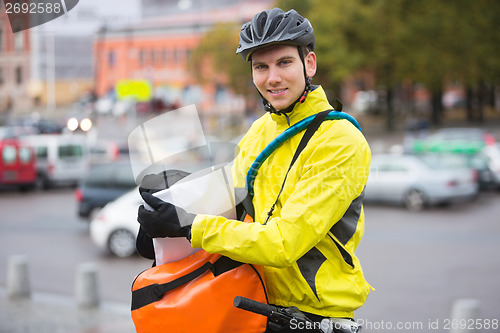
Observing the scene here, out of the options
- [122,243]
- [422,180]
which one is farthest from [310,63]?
[422,180]

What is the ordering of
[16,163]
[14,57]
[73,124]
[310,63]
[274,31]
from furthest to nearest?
[16,163] → [14,57] → [73,124] → [310,63] → [274,31]

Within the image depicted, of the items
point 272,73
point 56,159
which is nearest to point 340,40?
point 56,159

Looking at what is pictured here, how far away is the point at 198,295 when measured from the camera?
212cm

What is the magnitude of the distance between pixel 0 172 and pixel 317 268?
2136cm

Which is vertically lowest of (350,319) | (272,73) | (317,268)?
(350,319)

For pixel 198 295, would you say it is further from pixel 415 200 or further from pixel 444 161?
pixel 444 161

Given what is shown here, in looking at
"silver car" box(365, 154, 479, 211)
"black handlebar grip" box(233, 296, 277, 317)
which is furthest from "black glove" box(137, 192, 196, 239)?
"silver car" box(365, 154, 479, 211)

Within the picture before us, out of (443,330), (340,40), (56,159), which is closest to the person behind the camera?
(443,330)

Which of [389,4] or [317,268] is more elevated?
[389,4]

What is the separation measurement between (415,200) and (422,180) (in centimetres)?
62

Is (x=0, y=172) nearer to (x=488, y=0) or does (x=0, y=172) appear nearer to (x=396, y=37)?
(x=396, y=37)

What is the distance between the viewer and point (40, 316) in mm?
7695

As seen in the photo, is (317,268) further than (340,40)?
No

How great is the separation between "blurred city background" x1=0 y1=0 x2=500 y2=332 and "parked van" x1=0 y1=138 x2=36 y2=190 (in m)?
0.05
